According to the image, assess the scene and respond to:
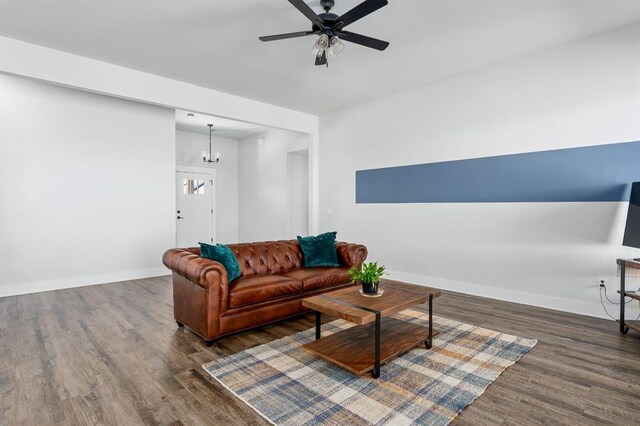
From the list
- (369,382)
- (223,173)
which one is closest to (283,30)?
(369,382)

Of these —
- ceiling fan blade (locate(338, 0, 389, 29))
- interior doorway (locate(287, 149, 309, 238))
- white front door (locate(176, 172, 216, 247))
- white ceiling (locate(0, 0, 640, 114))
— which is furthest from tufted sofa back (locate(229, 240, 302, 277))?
white front door (locate(176, 172, 216, 247))

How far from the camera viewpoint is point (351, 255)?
4.12 metres

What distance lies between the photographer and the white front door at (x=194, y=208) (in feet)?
24.7

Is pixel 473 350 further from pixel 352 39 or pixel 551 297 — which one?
pixel 352 39

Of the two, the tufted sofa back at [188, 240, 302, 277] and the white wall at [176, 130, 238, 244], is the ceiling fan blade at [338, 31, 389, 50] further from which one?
the white wall at [176, 130, 238, 244]

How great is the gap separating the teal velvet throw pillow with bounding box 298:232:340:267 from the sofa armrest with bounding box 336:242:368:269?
0.25ft

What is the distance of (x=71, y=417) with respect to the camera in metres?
1.90

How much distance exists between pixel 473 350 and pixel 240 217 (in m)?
7.16

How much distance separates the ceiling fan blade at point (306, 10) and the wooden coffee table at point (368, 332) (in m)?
2.27

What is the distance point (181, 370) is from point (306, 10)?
2.90 m

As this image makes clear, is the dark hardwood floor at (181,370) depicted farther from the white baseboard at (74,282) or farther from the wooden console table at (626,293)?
the white baseboard at (74,282)

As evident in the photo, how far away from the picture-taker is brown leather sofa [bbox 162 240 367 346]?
9.38 feet

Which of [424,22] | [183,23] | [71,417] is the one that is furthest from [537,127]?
[71,417]

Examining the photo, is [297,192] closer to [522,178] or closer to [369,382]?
[522,178]
